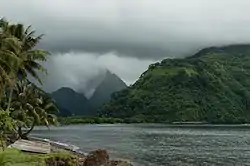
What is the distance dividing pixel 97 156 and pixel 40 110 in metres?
34.5

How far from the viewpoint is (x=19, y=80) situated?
Answer: 57656 mm

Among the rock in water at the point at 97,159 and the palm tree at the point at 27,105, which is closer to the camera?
the rock in water at the point at 97,159

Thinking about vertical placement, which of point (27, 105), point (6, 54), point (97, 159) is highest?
point (6, 54)

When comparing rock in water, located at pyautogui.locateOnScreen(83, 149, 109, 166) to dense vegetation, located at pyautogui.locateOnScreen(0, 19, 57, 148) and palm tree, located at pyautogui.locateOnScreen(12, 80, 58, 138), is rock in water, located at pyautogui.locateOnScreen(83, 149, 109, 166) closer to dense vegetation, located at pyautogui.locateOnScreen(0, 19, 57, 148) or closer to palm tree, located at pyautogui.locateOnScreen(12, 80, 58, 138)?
dense vegetation, located at pyautogui.locateOnScreen(0, 19, 57, 148)

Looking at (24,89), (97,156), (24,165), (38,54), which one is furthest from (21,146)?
(24,165)

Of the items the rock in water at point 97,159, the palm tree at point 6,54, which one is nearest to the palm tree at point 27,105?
the palm tree at point 6,54

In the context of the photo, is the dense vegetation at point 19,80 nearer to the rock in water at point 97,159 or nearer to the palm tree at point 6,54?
the palm tree at point 6,54

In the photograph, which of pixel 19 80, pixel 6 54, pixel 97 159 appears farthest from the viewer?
pixel 19 80

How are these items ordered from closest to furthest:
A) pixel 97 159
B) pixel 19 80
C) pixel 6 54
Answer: pixel 97 159, pixel 6 54, pixel 19 80

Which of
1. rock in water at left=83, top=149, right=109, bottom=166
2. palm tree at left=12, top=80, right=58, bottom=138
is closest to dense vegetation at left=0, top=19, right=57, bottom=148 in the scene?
palm tree at left=12, top=80, right=58, bottom=138

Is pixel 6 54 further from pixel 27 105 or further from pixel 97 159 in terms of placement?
pixel 27 105

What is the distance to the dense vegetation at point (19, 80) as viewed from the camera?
35.2 m

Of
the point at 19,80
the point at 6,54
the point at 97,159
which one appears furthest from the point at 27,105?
the point at 97,159

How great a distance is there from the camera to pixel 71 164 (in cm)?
3094
